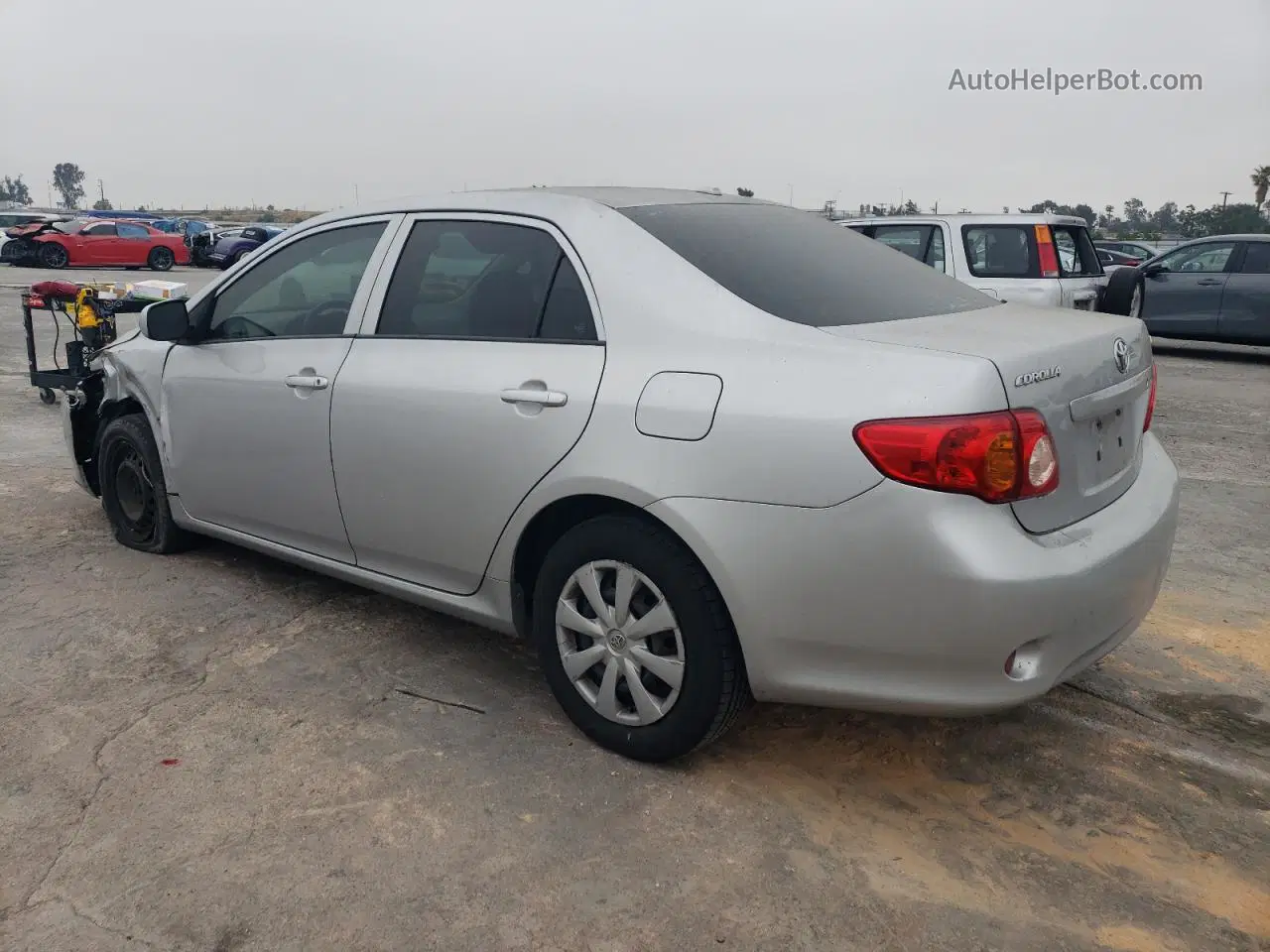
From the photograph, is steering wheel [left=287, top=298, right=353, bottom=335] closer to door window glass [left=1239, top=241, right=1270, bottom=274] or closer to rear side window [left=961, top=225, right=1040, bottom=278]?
rear side window [left=961, top=225, right=1040, bottom=278]

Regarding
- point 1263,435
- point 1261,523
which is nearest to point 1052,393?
point 1261,523

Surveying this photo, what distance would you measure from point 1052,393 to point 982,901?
116cm

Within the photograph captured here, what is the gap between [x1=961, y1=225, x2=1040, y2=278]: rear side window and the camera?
918cm

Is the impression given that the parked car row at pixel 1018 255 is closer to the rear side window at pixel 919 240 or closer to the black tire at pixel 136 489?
the rear side window at pixel 919 240

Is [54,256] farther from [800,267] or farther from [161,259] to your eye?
[800,267]

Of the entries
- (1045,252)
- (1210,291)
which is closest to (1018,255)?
(1045,252)

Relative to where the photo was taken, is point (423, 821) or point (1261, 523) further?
point (1261, 523)

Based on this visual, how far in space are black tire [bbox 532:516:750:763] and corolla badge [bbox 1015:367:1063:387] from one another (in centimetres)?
87

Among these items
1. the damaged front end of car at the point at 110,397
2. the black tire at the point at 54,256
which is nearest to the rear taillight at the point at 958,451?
the damaged front end of car at the point at 110,397

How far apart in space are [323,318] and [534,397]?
3.75 ft

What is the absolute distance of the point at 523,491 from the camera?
2.93 m

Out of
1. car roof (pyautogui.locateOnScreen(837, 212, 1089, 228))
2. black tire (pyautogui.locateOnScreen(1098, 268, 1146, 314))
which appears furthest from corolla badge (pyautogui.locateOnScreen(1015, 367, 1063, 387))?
car roof (pyautogui.locateOnScreen(837, 212, 1089, 228))

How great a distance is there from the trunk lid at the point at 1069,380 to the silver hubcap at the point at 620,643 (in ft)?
2.76

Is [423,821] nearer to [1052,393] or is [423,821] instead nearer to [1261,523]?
[1052,393]
